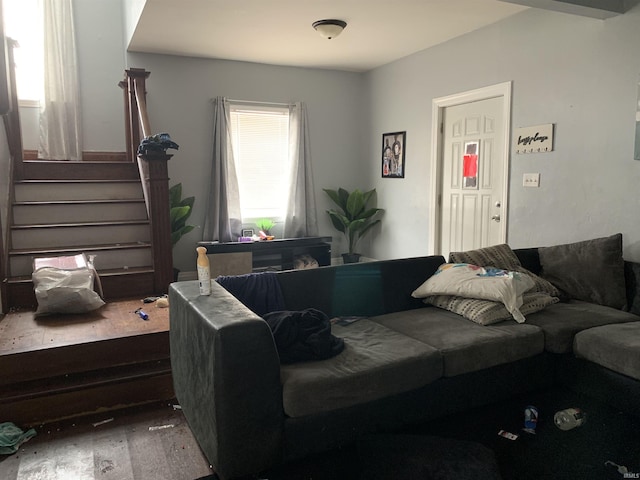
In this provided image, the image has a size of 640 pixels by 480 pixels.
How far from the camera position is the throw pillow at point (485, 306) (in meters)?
2.73

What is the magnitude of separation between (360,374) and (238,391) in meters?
0.52

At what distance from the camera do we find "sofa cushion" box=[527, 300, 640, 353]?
2.65m

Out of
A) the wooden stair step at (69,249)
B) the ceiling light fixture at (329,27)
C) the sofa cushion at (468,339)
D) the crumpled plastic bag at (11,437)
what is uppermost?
the ceiling light fixture at (329,27)

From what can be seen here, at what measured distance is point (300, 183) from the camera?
5789 millimetres

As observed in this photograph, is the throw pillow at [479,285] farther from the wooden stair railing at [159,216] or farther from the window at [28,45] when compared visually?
the window at [28,45]

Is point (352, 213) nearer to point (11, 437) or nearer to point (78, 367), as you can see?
point (78, 367)

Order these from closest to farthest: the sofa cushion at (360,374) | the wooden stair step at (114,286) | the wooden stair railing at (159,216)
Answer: the sofa cushion at (360,374)
the wooden stair step at (114,286)
the wooden stair railing at (159,216)

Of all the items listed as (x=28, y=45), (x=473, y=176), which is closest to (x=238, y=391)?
(x=473, y=176)

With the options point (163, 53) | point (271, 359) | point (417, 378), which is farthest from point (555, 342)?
point (163, 53)

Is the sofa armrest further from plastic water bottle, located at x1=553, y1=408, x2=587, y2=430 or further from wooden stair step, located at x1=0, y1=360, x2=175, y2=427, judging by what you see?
plastic water bottle, located at x1=553, y1=408, x2=587, y2=430


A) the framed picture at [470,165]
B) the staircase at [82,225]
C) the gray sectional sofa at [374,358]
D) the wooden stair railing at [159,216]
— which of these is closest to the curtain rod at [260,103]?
the staircase at [82,225]

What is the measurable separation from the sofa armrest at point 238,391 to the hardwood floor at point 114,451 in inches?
8.8

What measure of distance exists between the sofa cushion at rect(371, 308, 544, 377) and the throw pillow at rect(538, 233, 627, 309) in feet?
2.39

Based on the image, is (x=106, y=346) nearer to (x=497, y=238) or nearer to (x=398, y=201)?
(x=497, y=238)
